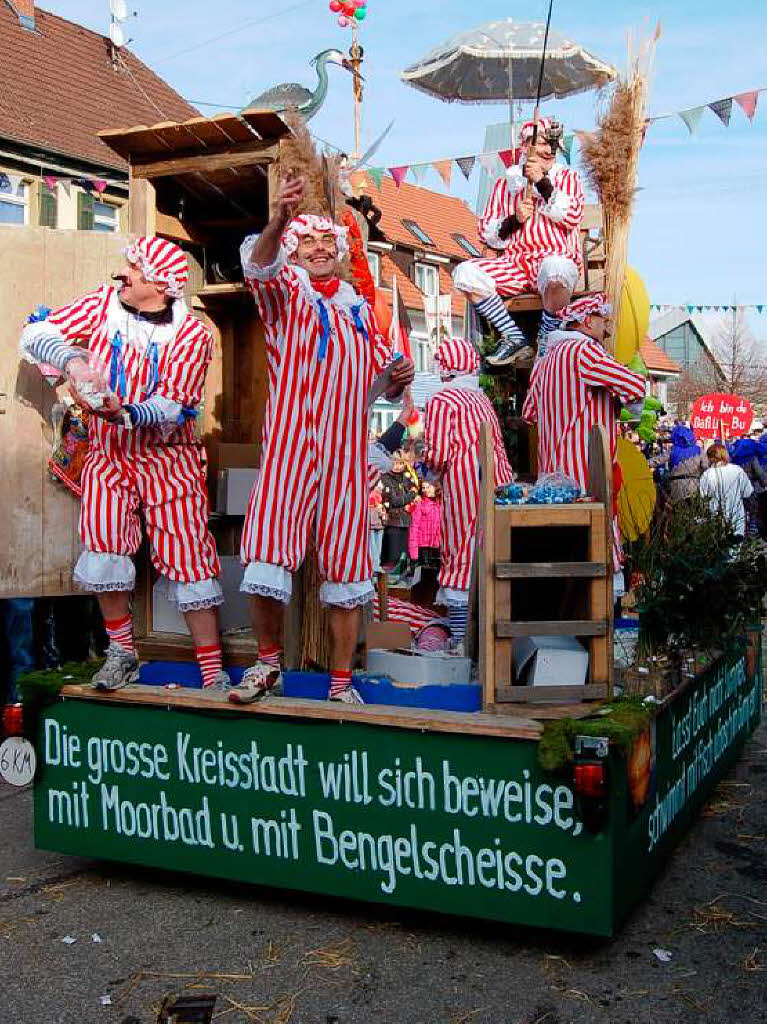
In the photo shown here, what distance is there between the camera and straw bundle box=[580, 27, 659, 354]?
5289 mm

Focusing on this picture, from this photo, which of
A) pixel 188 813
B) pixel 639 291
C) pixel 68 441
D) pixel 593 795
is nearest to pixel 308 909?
pixel 188 813

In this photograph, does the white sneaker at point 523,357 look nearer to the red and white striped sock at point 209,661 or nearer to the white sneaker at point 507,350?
the white sneaker at point 507,350

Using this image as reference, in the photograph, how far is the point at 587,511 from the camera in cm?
335

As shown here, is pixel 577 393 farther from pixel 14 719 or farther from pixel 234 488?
pixel 14 719

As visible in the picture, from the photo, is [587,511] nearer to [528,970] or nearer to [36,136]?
[528,970]

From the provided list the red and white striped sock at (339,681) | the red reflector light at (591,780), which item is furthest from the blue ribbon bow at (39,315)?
the red reflector light at (591,780)

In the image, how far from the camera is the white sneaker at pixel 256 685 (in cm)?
339

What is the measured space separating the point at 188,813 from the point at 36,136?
15.1 metres

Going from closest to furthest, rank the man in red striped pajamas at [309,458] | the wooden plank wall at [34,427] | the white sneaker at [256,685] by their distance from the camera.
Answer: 1. the white sneaker at [256,685]
2. the man in red striped pajamas at [309,458]
3. the wooden plank wall at [34,427]

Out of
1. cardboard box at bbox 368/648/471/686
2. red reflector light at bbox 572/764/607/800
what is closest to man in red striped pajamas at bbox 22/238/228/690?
cardboard box at bbox 368/648/471/686

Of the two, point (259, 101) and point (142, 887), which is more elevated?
point (259, 101)

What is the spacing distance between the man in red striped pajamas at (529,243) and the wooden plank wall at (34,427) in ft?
5.44

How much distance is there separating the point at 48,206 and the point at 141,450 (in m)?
14.4

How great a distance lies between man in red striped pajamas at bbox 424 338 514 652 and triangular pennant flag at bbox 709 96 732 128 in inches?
165
